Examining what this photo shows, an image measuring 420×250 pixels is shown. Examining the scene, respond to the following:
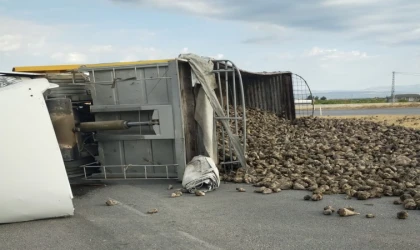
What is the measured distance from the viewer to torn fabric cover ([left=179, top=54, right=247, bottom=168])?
23.1 ft

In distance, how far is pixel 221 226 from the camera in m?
4.77

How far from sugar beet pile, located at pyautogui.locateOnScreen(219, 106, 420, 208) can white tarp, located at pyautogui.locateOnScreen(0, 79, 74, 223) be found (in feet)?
9.90

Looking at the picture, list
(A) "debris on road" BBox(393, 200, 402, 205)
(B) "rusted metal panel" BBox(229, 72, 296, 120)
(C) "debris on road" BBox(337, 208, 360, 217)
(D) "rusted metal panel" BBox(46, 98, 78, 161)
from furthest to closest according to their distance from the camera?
(B) "rusted metal panel" BBox(229, 72, 296, 120), (D) "rusted metal panel" BBox(46, 98, 78, 161), (A) "debris on road" BBox(393, 200, 402, 205), (C) "debris on road" BBox(337, 208, 360, 217)

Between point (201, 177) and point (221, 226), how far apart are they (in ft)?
5.82

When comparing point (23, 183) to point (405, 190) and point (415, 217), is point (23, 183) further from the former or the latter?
point (405, 190)

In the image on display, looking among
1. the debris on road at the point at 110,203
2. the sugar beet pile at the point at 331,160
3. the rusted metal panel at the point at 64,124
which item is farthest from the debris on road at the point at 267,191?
the rusted metal panel at the point at 64,124

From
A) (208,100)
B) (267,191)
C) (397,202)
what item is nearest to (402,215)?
(397,202)

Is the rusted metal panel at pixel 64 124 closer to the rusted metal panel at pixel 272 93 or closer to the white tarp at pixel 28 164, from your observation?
the white tarp at pixel 28 164

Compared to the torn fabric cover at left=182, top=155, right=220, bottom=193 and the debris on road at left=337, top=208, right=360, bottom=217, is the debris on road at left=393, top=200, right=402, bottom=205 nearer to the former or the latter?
the debris on road at left=337, top=208, right=360, bottom=217

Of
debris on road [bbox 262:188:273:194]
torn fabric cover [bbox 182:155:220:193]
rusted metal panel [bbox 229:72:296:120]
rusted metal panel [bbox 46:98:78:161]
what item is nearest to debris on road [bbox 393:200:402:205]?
debris on road [bbox 262:188:273:194]

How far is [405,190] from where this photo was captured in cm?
580

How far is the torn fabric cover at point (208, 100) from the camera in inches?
277

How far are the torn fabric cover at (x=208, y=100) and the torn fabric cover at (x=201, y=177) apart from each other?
0.50 meters

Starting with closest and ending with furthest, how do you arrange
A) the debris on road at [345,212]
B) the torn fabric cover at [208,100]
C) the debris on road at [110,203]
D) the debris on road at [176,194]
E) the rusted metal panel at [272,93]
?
1. the debris on road at [345,212]
2. the debris on road at [110,203]
3. the debris on road at [176,194]
4. the torn fabric cover at [208,100]
5. the rusted metal panel at [272,93]
